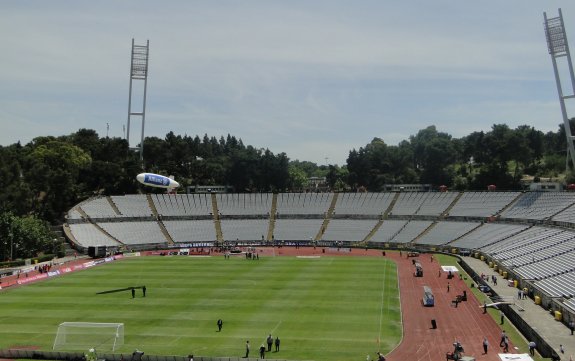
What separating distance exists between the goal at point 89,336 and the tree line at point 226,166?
1768 inches

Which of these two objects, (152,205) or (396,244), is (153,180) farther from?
(396,244)

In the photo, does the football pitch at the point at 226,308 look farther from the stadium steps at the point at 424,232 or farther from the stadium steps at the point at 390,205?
the stadium steps at the point at 390,205

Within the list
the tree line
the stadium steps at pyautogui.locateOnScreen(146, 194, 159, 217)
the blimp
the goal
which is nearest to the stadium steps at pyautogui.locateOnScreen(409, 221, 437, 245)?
the tree line

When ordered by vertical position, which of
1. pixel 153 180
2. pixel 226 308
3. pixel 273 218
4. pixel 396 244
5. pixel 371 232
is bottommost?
pixel 226 308

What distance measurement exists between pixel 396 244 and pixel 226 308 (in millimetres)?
45896

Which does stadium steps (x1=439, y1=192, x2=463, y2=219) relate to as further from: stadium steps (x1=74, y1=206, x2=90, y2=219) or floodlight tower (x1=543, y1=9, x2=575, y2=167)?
stadium steps (x1=74, y1=206, x2=90, y2=219)

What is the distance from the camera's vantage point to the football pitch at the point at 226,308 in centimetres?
3703

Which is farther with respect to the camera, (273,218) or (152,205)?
(152,205)

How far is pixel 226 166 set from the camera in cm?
15600

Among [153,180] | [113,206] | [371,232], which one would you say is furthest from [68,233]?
[371,232]

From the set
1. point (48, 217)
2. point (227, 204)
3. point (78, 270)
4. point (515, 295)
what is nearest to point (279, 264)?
point (78, 270)

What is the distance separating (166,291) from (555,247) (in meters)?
41.6

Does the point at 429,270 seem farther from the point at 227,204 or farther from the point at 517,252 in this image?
the point at 227,204

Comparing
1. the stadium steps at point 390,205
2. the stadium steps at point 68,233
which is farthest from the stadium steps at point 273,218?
the stadium steps at point 68,233
